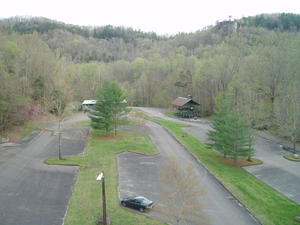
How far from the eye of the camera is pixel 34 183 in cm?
2066

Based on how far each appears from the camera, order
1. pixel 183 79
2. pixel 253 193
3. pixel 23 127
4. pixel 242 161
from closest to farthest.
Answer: pixel 253 193 → pixel 242 161 → pixel 23 127 → pixel 183 79

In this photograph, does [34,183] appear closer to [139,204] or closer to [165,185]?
[139,204]

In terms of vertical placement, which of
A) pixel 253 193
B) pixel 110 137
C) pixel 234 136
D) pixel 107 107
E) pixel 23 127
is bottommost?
pixel 253 193

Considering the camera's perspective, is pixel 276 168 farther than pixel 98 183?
Yes

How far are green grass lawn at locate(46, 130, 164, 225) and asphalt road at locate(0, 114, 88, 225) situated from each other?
84 centimetres

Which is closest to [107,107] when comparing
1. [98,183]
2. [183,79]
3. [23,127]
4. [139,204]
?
[23,127]

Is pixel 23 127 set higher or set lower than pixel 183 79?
lower

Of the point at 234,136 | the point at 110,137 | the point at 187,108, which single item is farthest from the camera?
the point at 187,108

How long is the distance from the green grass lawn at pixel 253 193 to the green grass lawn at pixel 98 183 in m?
6.74

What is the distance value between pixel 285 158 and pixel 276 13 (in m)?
134

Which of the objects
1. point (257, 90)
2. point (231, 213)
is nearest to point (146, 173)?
point (231, 213)

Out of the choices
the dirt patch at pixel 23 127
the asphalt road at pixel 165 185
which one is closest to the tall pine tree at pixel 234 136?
the asphalt road at pixel 165 185

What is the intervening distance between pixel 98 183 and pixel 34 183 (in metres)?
5.08

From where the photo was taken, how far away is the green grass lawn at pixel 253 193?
1728 cm
